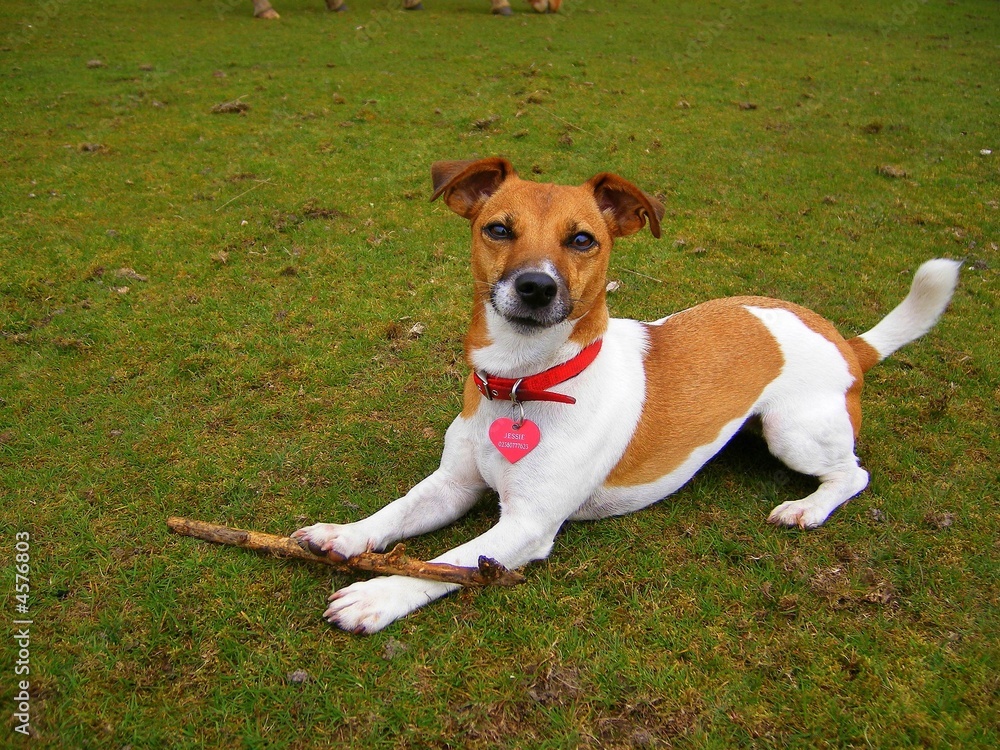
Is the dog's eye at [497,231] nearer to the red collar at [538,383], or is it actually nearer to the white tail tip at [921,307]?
the red collar at [538,383]

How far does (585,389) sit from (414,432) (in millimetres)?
1413

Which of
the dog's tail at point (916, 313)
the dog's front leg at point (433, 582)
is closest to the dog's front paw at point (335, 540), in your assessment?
the dog's front leg at point (433, 582)

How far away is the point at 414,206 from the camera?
7.25 m

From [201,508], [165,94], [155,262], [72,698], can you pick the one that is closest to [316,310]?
[155,262]

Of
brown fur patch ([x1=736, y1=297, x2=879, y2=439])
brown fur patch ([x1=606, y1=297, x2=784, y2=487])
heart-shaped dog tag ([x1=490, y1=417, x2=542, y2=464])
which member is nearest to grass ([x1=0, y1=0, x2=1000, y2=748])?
brown fur patch ([x1=606, y1=297, x2=784, y2=487])

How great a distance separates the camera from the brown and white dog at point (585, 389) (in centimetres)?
298

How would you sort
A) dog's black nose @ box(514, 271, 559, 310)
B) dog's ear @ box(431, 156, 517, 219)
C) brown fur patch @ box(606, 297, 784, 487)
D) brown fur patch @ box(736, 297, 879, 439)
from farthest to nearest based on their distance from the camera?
brown fur patch @ box(736, 297, 879, 439)
brown fur patch @ box(606, 297, 784, 487)
dog's ear @ box(431, 156, 517, 219)
dog's black nose @ box(514, 271, 559, 310)

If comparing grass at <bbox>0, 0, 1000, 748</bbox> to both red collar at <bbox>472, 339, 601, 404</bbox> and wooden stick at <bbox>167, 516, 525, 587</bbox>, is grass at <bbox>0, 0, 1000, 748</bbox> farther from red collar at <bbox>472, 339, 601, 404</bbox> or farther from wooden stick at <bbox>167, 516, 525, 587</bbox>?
red collar at <bbox>472, 339, 601, 404</bbox>

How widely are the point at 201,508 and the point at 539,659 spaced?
1976 millimetres

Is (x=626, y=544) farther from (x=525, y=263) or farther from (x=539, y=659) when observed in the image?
(x=525, y=263)

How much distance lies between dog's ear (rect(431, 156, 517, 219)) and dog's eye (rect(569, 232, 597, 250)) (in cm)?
53

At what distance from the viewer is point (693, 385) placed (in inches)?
137

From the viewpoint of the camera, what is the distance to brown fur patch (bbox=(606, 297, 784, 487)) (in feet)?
11.1

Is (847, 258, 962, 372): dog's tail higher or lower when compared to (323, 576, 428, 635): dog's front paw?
higher
